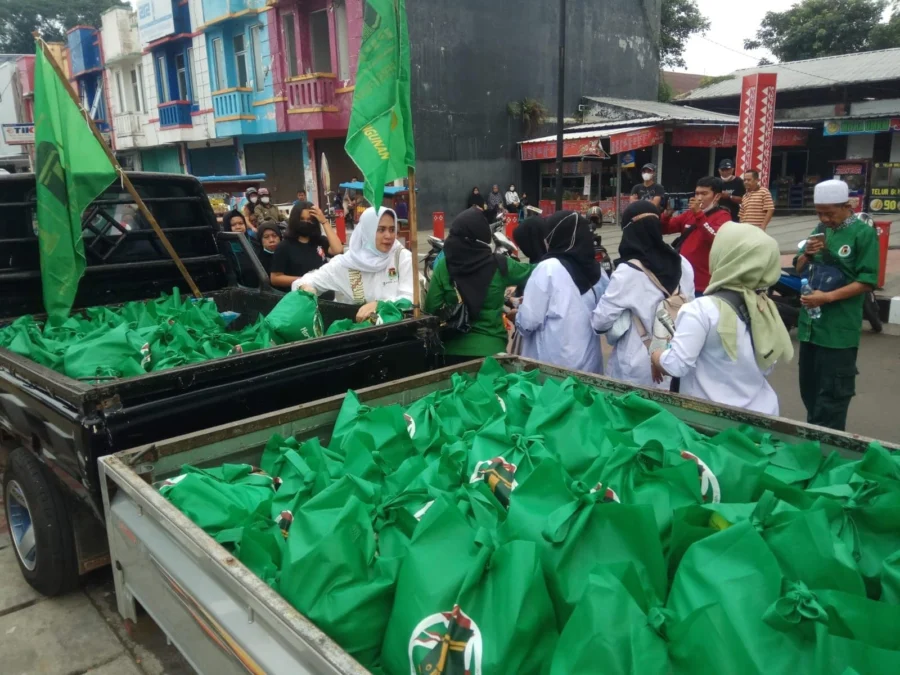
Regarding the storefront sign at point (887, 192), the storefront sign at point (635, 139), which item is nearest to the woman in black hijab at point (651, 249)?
the storefront sign at point (635, 139)

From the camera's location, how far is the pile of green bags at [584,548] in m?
1.43

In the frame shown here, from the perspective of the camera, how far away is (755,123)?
12.5 metres

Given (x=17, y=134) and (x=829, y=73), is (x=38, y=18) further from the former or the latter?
(x=829, y=73)

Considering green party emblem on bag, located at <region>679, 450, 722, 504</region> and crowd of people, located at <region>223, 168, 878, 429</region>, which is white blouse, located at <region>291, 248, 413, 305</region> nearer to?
crowd of people, located at <region>223, 168, 878, 429</region>

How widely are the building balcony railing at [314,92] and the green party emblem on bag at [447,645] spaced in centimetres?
2055

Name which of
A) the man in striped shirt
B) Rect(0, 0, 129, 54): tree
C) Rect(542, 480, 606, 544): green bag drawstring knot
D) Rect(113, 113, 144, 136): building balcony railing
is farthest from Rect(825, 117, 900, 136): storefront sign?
Rect(0, 0, 129, 54): tree

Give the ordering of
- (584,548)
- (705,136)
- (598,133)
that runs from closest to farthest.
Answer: (584,548) < (598,133) < (705,136)

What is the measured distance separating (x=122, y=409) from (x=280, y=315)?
1249mm

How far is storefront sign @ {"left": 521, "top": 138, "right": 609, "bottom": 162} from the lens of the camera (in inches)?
773

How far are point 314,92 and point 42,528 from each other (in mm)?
19120

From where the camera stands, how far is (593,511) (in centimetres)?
172

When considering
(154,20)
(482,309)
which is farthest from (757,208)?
(154,20)

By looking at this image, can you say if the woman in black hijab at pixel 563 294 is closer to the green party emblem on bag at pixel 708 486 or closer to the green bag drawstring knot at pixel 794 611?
the green party emblem on bag at pixel 708 486

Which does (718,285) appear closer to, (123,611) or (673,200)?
(123,611)
